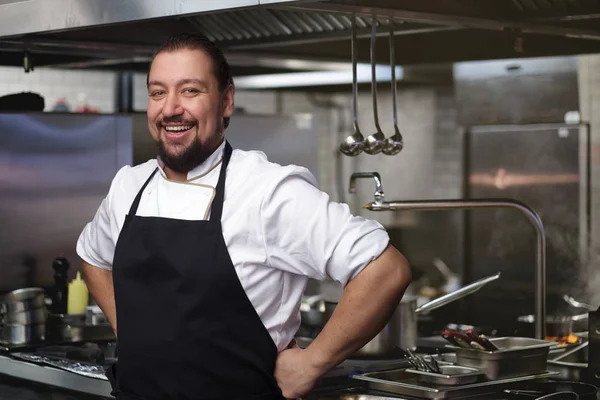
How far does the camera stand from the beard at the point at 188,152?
262 cm

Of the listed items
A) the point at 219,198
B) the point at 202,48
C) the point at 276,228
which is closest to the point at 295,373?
the point at 276,228

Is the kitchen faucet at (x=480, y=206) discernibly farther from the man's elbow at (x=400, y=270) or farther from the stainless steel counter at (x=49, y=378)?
the stainless steel counter at (x=49, y=378)

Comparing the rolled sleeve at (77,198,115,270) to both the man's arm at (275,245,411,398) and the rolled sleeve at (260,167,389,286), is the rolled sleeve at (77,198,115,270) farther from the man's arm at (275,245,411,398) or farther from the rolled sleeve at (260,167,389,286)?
the man's arm at (275,245,411,398)

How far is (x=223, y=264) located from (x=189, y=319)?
16 cm

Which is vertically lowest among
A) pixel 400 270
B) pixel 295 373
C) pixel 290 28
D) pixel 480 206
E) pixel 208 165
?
pixel 295 373

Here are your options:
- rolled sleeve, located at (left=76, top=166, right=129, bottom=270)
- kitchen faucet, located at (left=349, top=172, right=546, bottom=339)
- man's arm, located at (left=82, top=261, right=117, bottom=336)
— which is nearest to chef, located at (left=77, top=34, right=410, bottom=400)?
rolled sleeve, located at (left=76, top=166, right=129, bottom=270)

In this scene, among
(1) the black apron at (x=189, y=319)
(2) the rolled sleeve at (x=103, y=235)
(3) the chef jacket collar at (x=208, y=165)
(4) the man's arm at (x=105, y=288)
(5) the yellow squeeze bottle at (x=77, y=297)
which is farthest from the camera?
(5) the yellow squeeze bottle at (x=77, y=297)

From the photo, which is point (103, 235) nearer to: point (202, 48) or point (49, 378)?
point (202, 48)

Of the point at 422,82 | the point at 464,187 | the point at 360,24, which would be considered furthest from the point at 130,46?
the point at 422,82

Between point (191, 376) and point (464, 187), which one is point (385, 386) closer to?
point (191, 376)

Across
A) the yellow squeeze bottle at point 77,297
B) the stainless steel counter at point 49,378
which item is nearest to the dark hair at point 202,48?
the stainless steel counter at point 49,378

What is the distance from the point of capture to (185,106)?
2.58 metres

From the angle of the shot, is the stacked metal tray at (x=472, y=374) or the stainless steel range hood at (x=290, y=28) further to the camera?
the stainless steel range hood at (x=290, y=28)

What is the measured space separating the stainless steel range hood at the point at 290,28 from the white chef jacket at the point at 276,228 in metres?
0.53
